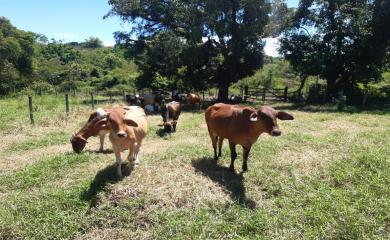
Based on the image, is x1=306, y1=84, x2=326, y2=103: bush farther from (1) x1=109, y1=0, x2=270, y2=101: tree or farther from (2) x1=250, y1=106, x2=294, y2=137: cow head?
(2) x1=250, y1=106, x2=294, y2=137: cow head

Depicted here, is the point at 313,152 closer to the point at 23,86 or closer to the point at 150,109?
the point at 150,109

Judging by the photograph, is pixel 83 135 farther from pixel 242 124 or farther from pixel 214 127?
pixel 242 124

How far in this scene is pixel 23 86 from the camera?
3884 cm

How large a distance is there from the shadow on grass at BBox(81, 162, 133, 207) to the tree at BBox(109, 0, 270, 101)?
44.0 feet

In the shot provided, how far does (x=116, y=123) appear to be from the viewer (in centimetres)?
654

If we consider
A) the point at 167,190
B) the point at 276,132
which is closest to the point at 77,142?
the point at 167,190

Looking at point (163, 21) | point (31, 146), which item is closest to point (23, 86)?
point (163, 21)

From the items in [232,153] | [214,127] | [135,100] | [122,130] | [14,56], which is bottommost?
[232,153]

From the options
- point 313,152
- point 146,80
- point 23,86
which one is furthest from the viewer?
point 23,86

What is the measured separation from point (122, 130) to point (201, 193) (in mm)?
1779

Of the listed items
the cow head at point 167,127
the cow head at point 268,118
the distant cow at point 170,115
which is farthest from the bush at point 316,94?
the cow head at point 268,118

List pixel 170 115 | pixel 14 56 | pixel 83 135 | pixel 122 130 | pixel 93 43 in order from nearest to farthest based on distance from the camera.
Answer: pixel 122 130, pixel 83 135, pixel 170 115, pixel 14 56, pixel 93 43

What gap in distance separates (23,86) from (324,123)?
34.1 metres

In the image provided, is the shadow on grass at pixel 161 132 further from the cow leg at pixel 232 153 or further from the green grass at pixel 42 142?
the cow leg at pixel 232 153
